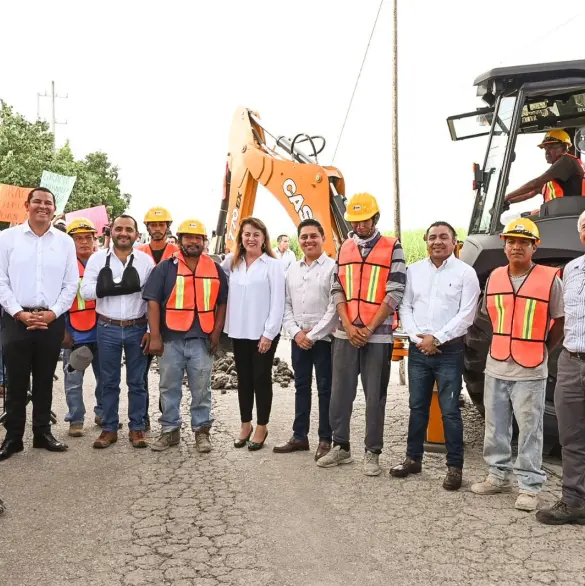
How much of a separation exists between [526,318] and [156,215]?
3.42 meters

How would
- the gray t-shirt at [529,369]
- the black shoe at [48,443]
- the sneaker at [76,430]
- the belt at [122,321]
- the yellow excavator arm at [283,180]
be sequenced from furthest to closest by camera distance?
the yellow excavator arm at [283,180], the sneaker at [76,430], the belt at [122,321], the black shoe at [48,443], the gray t-shirt at [529,369]

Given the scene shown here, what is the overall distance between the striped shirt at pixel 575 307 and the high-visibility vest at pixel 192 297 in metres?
2.83

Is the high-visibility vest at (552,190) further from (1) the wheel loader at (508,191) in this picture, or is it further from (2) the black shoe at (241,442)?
(2) the black shoe at (241,442)

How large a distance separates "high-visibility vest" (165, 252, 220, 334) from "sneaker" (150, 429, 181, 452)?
0.89m

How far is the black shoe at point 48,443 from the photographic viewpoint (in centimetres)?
584

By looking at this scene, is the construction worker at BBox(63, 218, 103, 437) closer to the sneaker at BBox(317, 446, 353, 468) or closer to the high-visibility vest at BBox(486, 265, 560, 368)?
the sneaker at BBox(317, 446, 353, 468)

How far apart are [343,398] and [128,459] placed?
1.76 m

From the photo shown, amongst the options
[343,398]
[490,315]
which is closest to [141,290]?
[343,398]

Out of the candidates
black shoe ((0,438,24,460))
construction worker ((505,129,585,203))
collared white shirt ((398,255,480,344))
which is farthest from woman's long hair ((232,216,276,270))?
black shoe ((0,438,24,460))

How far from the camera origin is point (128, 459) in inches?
222

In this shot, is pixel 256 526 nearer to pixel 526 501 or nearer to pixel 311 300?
pixel 526 501

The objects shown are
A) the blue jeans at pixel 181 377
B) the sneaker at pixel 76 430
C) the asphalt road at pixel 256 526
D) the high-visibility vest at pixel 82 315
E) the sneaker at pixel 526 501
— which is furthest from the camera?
the high-visibility vest at pixel 82 315

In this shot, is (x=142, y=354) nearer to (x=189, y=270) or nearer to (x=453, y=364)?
(x=189, y=270)

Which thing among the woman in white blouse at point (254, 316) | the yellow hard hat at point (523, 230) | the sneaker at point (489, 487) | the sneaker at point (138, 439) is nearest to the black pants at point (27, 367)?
the sneaker at point (138, 439)
